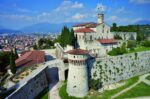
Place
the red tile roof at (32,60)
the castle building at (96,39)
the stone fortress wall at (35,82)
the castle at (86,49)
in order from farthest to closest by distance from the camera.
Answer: the castle building at (96,39) → the red tile roof at (32,60) → the castle at (86,49) → the stone fortress wall at (35,82)

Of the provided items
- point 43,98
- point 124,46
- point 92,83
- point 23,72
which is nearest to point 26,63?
point 23,72

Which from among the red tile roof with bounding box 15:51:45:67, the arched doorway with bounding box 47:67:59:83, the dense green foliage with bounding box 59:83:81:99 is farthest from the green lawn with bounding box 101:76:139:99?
the red tile roof with bounding box 15:51:45:67

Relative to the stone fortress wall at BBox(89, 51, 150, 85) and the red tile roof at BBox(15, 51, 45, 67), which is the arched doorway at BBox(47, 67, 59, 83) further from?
the stone fortress wall at BBox(89, 51, 150, 85)

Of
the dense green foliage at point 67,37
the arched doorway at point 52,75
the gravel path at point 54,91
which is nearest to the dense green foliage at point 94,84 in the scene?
the gravel path at point 54,91

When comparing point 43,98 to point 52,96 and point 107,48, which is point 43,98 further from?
point 107,48

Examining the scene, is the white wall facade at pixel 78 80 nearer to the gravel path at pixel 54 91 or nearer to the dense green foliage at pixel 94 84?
the dense green foliage at pixel 94 84

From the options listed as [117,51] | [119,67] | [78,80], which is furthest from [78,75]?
→ [117,51]
